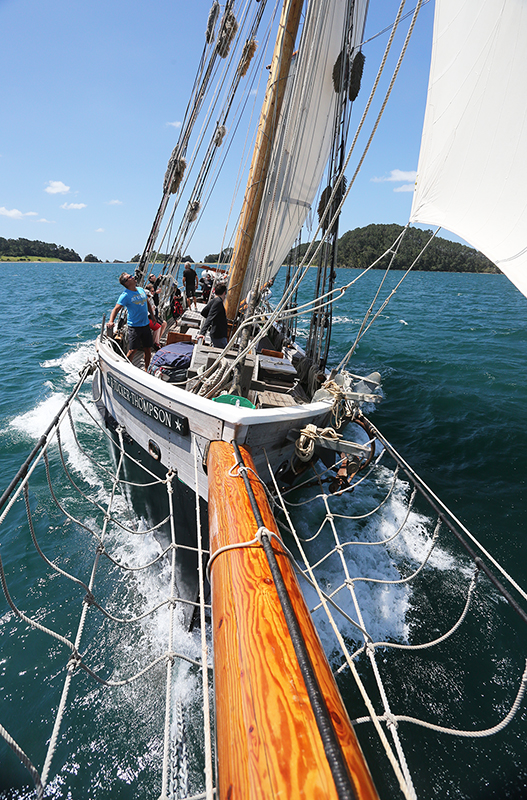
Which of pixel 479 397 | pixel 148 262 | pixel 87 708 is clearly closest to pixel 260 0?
pixel 148 262

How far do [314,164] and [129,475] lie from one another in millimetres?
8218

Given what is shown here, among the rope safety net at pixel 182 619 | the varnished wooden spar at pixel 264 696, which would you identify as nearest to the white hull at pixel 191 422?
the rope safety net at pixel 182 619

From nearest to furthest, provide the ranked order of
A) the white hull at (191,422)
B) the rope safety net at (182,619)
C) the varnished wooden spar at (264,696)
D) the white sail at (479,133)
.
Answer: the varnished wooden spar at (264,696), the white sail at (479,133), the white hull at (191,422), the rope safety net at (182,619)

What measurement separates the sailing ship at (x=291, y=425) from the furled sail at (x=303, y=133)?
0.15 feet

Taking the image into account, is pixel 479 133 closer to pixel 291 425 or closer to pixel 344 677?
pixel 291 425

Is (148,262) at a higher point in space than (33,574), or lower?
higher

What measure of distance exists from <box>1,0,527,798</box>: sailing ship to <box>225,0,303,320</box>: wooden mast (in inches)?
1.0

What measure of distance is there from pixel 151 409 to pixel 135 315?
7.48 ft

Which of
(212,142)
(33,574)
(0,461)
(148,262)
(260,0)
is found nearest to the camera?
(33,574)

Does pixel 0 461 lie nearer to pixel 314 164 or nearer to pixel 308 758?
pixel 308 758

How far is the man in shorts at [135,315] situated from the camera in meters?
5.70

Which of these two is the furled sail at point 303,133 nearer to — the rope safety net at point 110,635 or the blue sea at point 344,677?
→ the rope safety net at point 110,635

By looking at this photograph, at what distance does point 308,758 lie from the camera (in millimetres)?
1004

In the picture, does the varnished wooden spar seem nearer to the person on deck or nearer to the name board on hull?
the name board on hull
